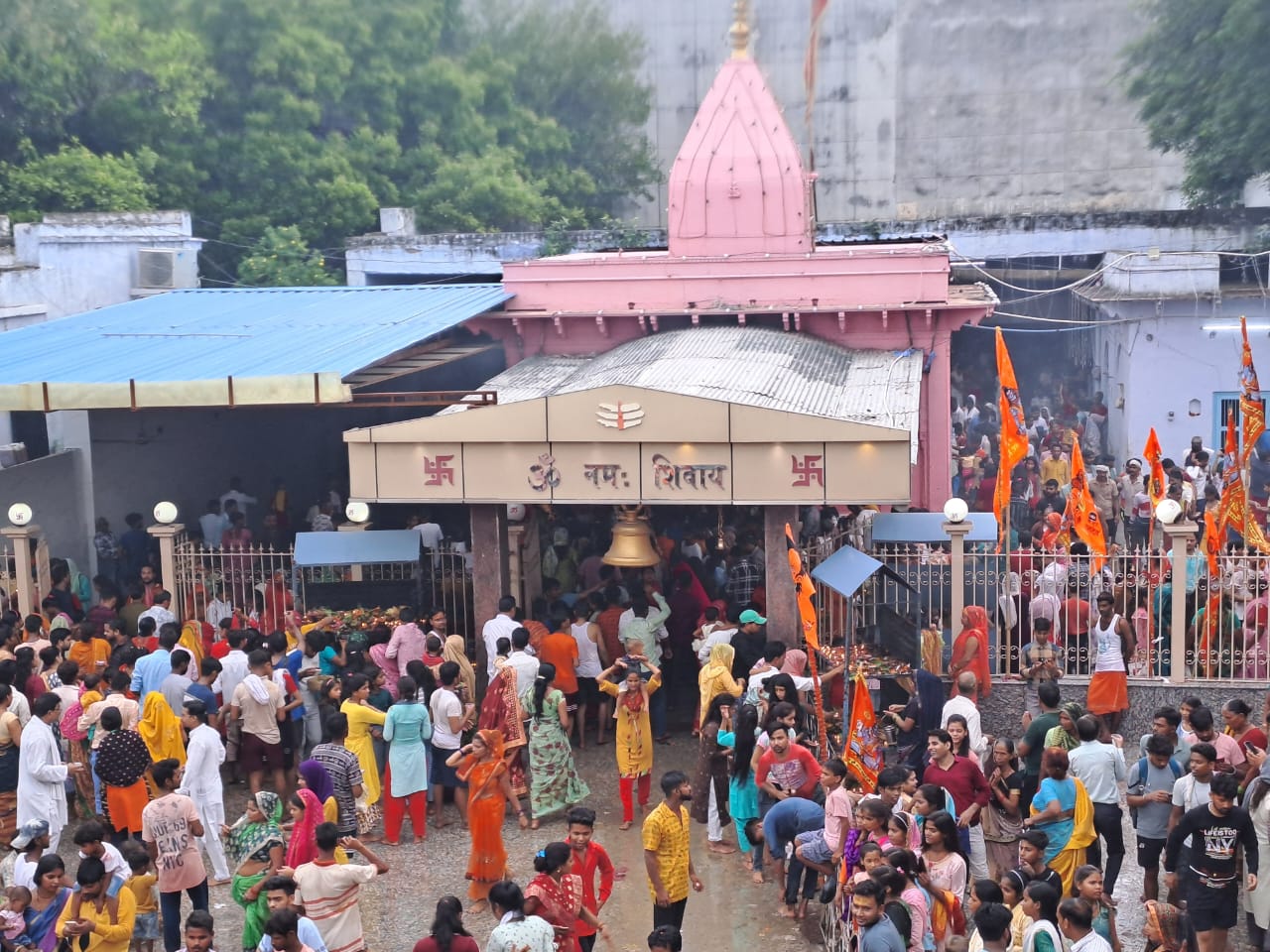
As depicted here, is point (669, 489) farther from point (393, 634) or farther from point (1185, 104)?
point (1185, 104)

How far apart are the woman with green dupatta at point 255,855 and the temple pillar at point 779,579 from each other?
5412mm

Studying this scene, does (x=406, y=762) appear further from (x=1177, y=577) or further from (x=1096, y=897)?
(x=1177, y=577)

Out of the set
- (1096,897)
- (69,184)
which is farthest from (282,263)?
(1096,897)

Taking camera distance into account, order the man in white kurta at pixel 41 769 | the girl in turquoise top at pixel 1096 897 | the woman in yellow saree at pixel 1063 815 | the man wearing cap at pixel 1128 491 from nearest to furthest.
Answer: the girl in turquoise top at pixel 1096 897, the woman in yellow saree at pixel 1063 815, the man in white kurta at pixel 41 769, the man wearing cap at pixel 1128 491

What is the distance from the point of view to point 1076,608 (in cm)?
1356

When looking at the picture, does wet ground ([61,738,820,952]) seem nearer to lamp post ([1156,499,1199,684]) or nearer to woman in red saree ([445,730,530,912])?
woman in red saree ([445,730,530,912])

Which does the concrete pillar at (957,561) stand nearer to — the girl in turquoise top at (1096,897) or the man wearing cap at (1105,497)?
the girl in turquoise top at (1096,897)

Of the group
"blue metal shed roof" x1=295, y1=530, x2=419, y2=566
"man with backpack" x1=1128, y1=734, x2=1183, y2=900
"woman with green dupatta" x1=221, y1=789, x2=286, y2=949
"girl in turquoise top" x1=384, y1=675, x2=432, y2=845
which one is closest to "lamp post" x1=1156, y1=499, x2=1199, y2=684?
"man with backpack" x1=1128, y1=734, x2=1183, y2=900

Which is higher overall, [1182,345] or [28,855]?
[1182,345]

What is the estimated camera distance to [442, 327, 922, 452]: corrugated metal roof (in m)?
14.5

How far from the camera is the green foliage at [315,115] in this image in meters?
29.9

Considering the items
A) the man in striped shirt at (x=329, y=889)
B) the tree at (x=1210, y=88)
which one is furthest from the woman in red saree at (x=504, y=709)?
the tree at (x=1210, y=88)

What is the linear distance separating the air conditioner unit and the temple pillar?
43.2ft

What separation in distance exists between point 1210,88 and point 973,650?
1871 centimetres
